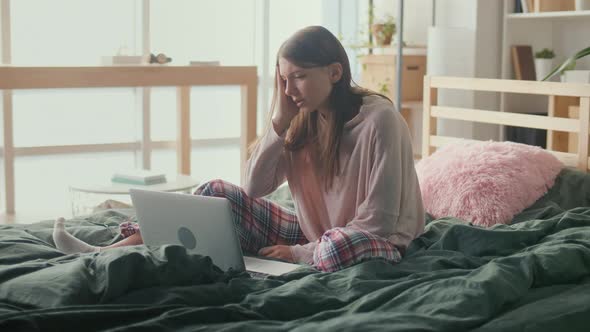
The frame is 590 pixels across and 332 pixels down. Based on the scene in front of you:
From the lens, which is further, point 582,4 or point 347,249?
point 582,4

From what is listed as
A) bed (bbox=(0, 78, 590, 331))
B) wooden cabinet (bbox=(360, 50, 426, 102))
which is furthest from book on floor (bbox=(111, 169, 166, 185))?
wooden cabinet (bbox=(360, 50, 426, 102))

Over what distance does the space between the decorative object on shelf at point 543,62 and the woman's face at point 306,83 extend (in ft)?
7.61

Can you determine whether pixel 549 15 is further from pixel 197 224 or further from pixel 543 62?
pixel 197 224

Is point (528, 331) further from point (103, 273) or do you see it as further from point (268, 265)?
point (103, 273)

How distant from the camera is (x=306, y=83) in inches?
77.2

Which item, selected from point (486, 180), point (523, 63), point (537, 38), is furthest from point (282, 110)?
point (537, 38)

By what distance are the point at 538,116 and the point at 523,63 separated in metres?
1.20

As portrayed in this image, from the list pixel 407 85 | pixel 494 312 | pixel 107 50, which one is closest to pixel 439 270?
pixel 494 312

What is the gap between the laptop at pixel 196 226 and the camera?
1.81 metres

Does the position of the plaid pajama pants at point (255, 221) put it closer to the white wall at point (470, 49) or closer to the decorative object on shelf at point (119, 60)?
the decorative object on shelf at point (119, 60)

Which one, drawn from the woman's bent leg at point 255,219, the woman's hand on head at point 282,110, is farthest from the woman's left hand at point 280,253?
the woman's hand on head at point 282,110

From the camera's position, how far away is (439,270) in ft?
5.82

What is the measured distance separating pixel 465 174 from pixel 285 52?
879 millimetres

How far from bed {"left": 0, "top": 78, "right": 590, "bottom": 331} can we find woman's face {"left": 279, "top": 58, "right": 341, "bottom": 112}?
40 centimetres
